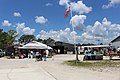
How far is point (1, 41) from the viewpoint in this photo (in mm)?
90688

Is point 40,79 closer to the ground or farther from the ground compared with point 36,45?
closer to the ground

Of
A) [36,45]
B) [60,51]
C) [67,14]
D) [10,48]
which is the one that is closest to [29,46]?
[36,45]

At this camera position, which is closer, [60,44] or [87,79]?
[87,79]

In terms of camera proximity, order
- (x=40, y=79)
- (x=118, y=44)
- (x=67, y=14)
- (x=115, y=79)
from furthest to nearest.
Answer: (x=118, y=44) → (x=67, y=14) → (x=40, y=79) → (x=115, y=79)

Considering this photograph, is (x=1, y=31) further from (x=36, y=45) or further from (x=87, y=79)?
(x=87, y=79)

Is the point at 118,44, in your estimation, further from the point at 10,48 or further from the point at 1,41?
the point at 1,41

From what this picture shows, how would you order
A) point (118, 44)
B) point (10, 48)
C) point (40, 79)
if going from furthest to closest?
point (10, 48) < point (118, 44) < point (40, 79)

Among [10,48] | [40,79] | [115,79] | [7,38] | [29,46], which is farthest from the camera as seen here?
[7,38]

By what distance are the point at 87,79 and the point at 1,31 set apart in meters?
82.0

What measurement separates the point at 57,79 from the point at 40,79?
3.14ft

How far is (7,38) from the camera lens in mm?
90312

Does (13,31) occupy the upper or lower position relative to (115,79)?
upper

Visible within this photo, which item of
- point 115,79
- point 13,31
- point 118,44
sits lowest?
point 115,79

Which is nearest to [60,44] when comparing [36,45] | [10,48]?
[10,48]
